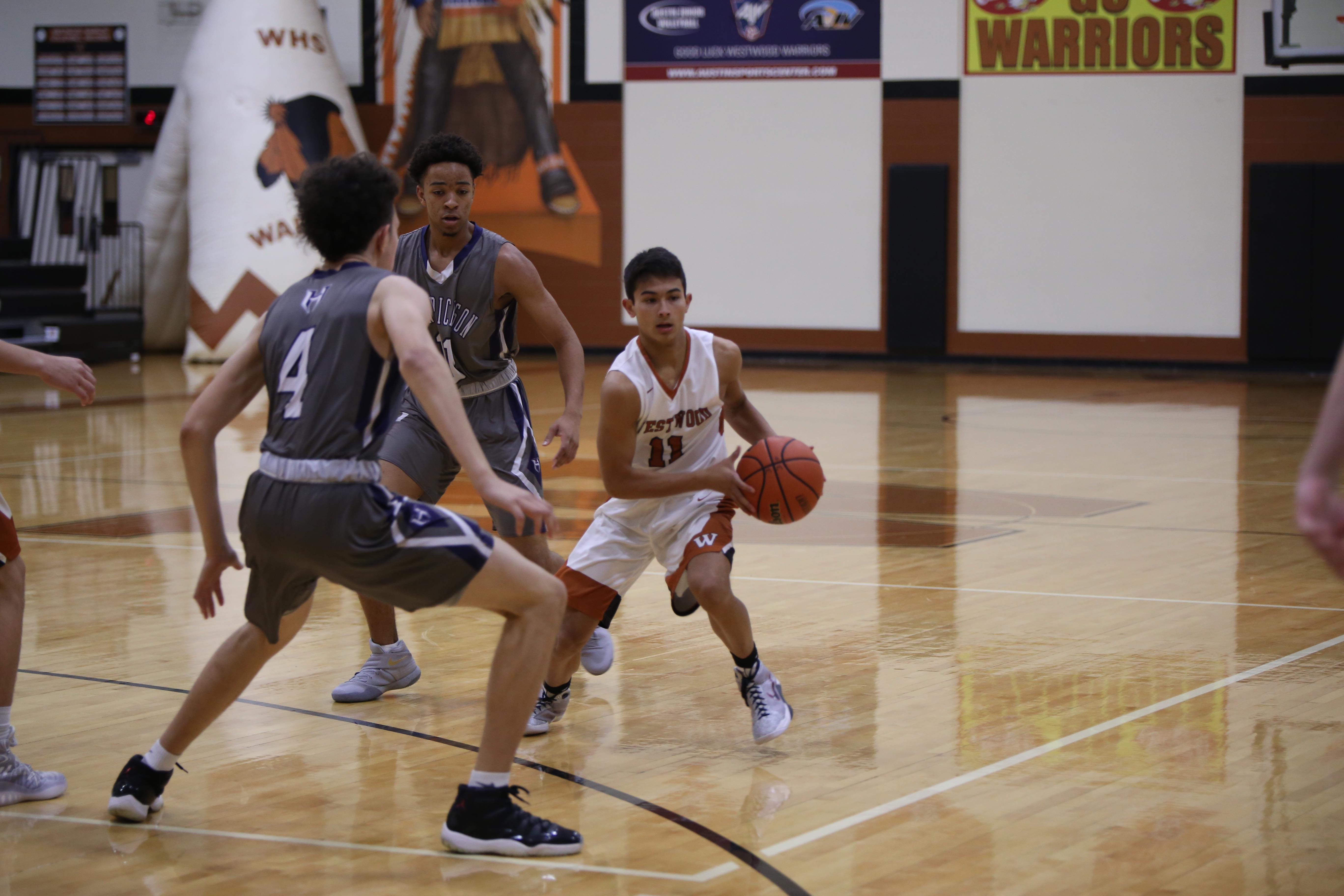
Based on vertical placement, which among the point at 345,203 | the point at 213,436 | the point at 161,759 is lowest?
the point at 161,759

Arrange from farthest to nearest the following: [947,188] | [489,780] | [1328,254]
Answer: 1. [947,188]
2. [1328,254]
3. [489,780]

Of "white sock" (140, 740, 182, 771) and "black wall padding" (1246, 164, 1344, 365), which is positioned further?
"black wall padding" (1246, 164, 1344, 365)

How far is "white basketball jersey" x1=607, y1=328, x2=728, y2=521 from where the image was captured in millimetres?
4527

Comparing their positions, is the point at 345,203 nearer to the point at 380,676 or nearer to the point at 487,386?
the point at 487,386

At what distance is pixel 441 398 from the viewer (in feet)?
10.7

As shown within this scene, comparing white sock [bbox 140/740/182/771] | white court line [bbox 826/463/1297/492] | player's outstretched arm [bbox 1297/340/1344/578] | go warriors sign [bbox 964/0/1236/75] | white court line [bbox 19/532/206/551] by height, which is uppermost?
go warriors sign [bbox 964/0/1236/75]

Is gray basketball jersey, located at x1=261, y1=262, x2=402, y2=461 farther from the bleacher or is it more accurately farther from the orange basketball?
the bleacher

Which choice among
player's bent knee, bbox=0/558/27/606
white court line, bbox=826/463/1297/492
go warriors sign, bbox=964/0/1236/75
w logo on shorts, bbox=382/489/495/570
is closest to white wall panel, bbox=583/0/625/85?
go warriors sign, bbox=964/0/1236/75

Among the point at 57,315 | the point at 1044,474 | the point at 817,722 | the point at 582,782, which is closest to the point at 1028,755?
the point at 817,722

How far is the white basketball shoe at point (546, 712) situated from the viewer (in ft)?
15.1

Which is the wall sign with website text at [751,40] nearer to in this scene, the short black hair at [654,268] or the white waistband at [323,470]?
the short black hair at [654,268]

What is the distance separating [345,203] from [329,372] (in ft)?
1.25

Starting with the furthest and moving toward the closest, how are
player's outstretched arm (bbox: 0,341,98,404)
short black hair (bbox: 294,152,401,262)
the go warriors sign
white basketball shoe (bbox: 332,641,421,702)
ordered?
the go warriors sign, white basketball shoe (bbox: 332,641,421,702), player's outstretched arm (bbox: 0,341,98,404), short black hair (bbox: 294,152,401,262)

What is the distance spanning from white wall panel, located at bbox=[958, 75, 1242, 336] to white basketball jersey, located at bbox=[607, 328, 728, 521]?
573 inches
